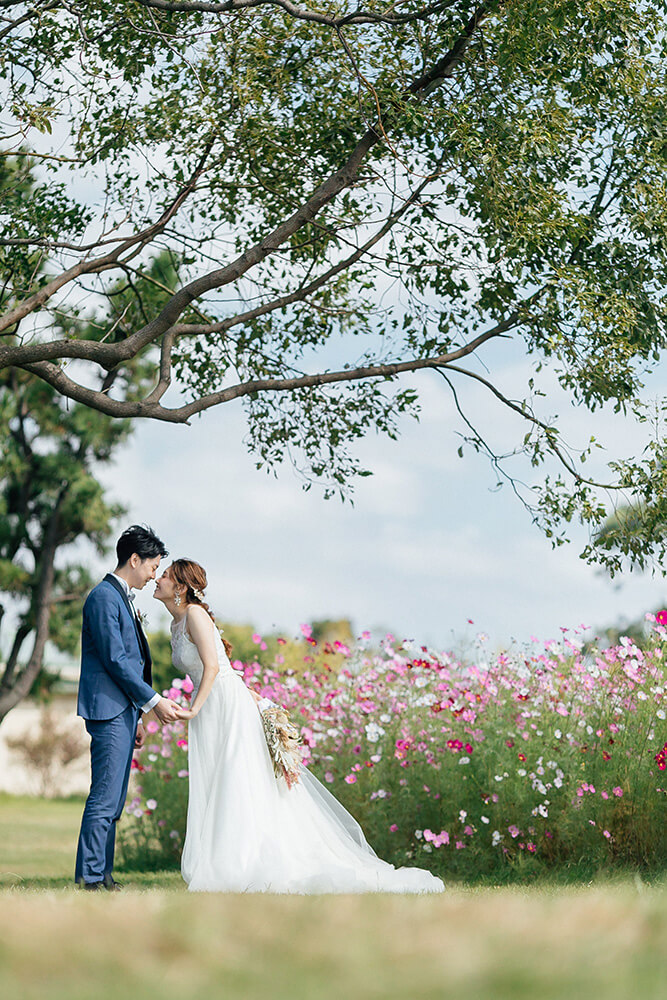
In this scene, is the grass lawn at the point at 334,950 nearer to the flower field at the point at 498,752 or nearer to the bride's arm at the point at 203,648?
the bride's arm at the point at 203,648

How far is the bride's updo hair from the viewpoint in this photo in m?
7.18

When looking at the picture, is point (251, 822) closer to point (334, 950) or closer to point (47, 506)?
point (334, 950)

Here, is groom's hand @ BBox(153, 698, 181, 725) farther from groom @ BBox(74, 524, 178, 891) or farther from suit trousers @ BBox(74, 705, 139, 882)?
suit trousers @ BBox(74, 705, 139, 882)

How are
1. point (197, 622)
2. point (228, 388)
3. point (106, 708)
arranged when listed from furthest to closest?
point (228, 388), point (197, 622), point (106, 708)

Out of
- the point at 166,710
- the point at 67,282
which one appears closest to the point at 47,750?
the point at 67,282

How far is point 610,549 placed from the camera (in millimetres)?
10570

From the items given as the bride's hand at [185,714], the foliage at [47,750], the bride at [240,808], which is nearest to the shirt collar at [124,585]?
the bride at [240,808]

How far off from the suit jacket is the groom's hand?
0.31ft

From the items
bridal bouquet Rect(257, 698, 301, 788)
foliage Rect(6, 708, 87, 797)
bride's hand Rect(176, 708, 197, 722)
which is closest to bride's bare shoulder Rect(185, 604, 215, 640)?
bride's hand Rect(176, 708, 197, 722)

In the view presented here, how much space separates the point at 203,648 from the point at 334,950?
158 inches

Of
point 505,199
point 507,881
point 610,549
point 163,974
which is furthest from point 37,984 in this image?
point 610,549

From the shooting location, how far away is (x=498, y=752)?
937 cm

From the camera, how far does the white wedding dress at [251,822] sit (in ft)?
22.4

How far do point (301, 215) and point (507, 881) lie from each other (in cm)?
634
